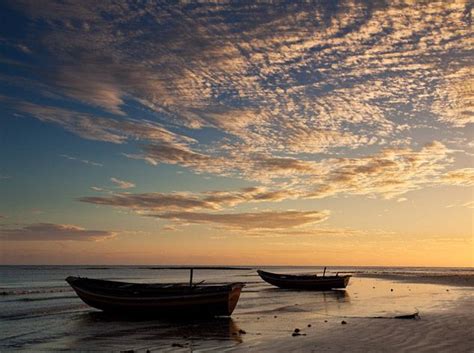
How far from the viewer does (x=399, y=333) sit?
55.6ft

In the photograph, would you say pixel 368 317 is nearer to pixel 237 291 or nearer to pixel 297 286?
pixel 237 291

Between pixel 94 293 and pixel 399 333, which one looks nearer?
pixel 399 333

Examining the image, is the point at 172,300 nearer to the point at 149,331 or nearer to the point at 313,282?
the point at 149,331

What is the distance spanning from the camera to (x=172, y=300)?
24.1 meters

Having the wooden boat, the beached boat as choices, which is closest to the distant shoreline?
the beached boat

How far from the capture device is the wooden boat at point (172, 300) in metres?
23.8

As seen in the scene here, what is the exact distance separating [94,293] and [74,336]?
832cm

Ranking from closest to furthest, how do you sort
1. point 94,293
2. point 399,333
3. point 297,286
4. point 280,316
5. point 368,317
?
1. point 399,333
2. point 368,317
3. point 280,316
4. point 94,293
5. point 297,286

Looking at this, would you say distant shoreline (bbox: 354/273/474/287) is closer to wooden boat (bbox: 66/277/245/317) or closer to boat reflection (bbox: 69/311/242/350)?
wooden boat (bbox: 66/277/245/317)

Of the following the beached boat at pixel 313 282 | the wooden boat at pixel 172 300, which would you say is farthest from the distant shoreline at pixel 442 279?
the wooden boat at pixel 172 300

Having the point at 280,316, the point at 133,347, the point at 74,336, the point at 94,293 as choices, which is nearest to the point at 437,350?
the point at 133,347

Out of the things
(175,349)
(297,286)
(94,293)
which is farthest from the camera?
(297,286)

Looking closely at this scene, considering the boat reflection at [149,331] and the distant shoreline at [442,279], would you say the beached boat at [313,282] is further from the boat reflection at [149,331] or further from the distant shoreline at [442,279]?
the boat reflection at [149,331]

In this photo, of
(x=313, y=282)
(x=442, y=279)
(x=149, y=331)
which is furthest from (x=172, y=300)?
(x=442, y=279)
